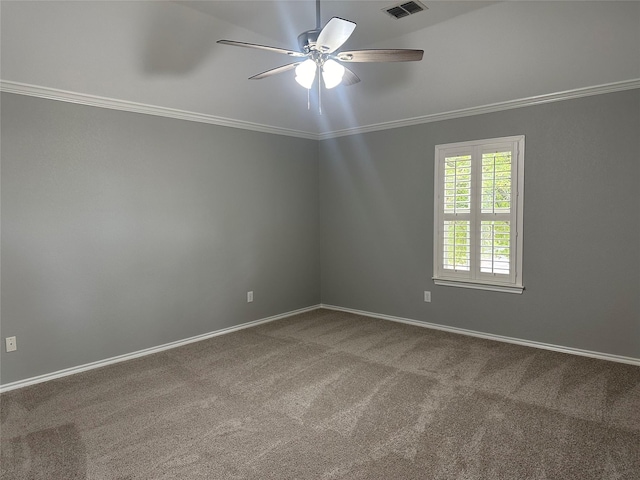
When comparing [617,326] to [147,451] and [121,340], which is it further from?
[121,340]

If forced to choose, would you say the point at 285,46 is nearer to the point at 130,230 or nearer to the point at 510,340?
the point at 130,230

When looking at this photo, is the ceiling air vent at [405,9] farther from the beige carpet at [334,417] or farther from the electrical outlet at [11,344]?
the electrical outlet at [11,344]

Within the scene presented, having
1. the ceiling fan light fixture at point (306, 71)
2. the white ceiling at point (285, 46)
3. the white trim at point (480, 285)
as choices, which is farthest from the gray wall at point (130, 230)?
the ceiling fan light fixture at point (306, 71)

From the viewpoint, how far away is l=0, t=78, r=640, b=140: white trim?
11.2 feet

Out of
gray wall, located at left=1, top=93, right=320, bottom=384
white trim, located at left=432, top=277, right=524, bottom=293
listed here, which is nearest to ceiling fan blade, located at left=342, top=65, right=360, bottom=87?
gray wall, located at left=1, top=93, right=320, bottom=384

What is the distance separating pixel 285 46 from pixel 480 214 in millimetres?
2587

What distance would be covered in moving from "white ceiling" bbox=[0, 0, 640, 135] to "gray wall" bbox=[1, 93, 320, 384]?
40cm

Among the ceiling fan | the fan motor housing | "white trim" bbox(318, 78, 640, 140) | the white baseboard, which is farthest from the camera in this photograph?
"white trim" bbox(318, 78, 640, 140)

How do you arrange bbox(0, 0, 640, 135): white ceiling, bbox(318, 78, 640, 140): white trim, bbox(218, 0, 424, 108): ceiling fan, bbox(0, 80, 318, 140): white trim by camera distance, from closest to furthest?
bbox(218, 0, 424, 108): ceiling fan → bbox(0, 0, 640, 135): white ceiling → bbox(0, 80, 318, 140): white trim → bbox(318, 78, 640, 140): white trim

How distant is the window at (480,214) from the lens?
4250 millimetres

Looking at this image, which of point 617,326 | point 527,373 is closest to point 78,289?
point 527,373

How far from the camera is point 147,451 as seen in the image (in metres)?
2.49

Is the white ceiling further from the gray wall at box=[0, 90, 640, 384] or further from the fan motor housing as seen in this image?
the fan motor housing

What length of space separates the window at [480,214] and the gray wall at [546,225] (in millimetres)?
92
